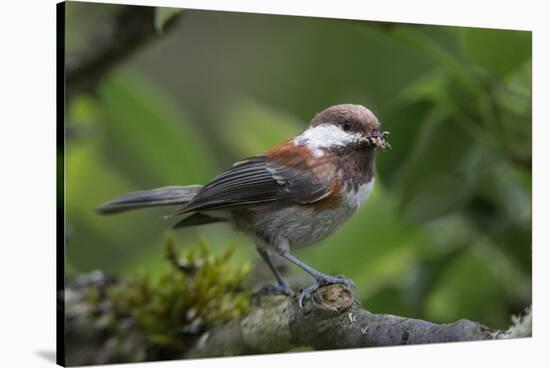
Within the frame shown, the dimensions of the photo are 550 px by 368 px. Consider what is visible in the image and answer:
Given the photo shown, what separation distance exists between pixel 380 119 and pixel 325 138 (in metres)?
0.23

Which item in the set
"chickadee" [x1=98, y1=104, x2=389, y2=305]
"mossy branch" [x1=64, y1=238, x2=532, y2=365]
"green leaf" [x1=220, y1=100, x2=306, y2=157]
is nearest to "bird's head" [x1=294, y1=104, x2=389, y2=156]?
"chickadee" [x1=98, y1=104, x2=389, y2=305]

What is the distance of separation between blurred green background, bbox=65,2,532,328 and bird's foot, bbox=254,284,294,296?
118mm

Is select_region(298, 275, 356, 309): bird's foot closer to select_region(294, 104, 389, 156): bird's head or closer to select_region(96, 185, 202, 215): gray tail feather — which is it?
select_region(294, 104, 389, 156): bird's head

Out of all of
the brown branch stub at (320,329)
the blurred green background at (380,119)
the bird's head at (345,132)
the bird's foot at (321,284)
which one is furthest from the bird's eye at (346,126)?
the brown branch stub at (320,329)

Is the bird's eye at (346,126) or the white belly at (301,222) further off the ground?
the bird's eye at (346,126)

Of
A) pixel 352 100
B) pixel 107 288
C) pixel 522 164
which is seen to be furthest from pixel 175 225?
pixel 522 164

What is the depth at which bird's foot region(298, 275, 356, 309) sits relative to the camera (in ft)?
7.97

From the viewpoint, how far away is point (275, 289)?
2795mm

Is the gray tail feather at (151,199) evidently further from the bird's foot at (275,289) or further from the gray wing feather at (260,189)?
the bird's foot at (275,289)

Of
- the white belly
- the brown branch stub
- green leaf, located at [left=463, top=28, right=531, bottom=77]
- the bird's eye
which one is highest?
green leaf, located at [left=463, top=28, right=531, bottom=77]

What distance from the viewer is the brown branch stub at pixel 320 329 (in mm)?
2350

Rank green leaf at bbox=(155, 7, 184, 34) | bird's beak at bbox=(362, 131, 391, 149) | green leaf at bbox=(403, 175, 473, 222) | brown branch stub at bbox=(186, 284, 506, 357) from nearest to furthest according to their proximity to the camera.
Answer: brown branch stub at bbox=(186, 284, 506, 357)
green leaf at bbox=(155, 7, 184, 34)
bird's beak at bbox=(362, 131, 391, 149)
green leaf at bbox=(403, 175, 473, 222)

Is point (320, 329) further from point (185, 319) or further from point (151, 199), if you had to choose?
point (151, 199)

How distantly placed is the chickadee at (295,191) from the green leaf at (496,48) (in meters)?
0.41
